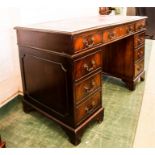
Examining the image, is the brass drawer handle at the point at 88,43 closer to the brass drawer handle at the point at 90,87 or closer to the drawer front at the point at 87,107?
the brass drawer handle at the point at 90,87

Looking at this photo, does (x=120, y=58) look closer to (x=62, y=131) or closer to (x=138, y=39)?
(x=138, y=39)

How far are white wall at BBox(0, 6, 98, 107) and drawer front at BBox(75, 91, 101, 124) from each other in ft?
2.48

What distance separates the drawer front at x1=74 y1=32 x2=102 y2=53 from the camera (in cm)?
131

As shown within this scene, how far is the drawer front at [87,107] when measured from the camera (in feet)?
4.82

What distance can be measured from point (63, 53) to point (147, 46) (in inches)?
122

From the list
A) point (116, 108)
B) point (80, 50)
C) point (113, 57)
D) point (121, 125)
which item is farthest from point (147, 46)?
point (80, 50)

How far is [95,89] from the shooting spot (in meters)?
1.60

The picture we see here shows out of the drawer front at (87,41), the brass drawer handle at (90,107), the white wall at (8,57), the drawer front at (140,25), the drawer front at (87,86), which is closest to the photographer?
the drawer front at (87,41)

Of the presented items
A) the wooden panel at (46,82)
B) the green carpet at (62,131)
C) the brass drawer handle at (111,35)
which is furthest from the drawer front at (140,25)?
the wooden panel at (46,82)

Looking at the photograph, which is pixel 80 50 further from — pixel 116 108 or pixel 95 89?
pixel 116 108

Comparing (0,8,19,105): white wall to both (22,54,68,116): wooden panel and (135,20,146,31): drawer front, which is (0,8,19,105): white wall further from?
(135,20,146,31): drawer front

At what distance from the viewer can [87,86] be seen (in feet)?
4.94

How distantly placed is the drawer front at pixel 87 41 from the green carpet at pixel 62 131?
0.63m

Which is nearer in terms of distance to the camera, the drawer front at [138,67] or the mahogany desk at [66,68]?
the mahogany desk at [66,68]
